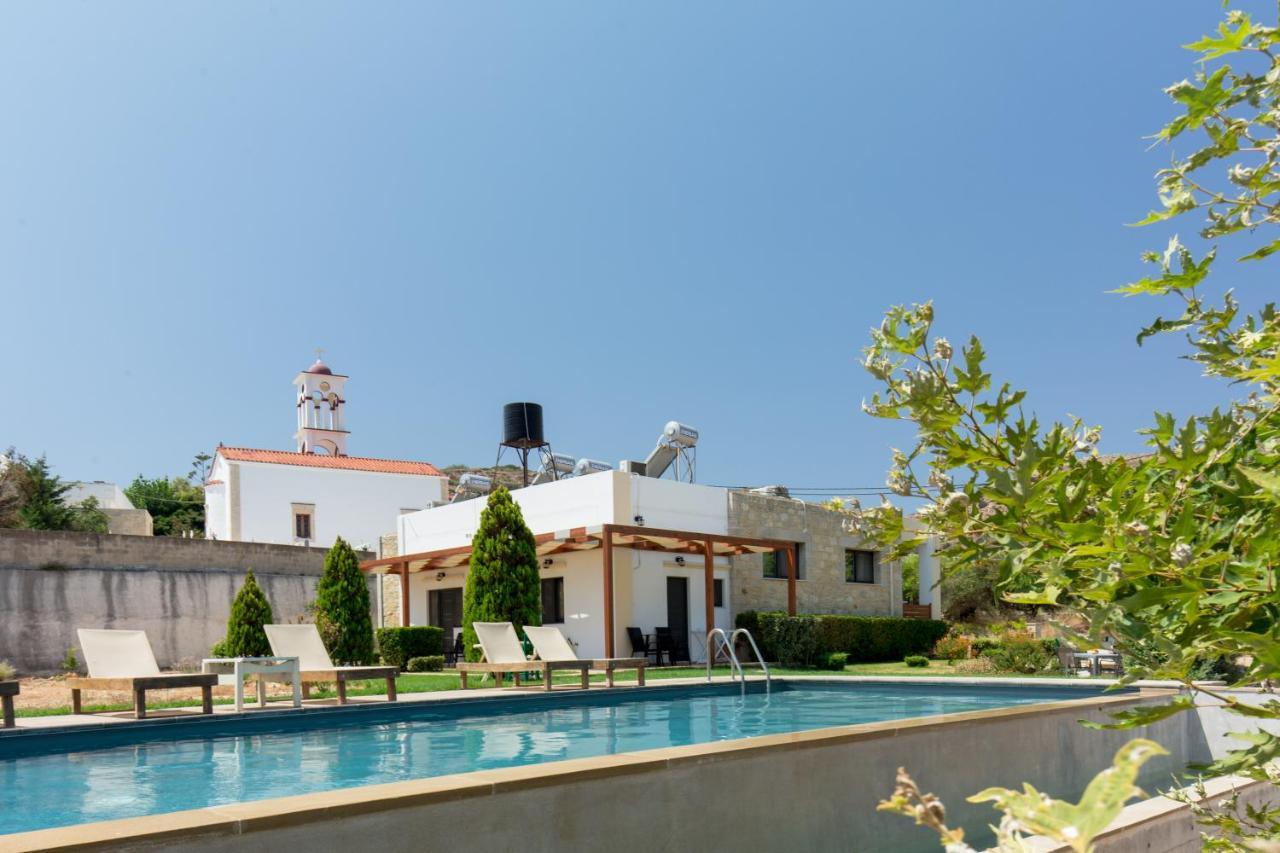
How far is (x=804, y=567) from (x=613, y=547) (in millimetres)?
6130

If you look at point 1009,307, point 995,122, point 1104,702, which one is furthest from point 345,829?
point 1009,307

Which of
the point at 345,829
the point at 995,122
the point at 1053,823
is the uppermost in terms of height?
the point at 995,122

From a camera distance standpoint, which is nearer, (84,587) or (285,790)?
(285,790)

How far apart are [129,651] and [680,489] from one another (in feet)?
47.4

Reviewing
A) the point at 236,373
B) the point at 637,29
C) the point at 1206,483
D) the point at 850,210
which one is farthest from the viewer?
the point at 236,373

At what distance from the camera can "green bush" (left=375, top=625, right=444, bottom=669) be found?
2127 cm

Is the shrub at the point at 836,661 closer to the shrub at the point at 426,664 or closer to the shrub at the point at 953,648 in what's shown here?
the shrub at the point at 953,648

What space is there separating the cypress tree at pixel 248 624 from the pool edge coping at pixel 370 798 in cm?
1278

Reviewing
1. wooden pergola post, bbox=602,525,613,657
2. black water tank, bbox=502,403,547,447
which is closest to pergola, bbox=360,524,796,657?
wooden pergola post, bbox=602,525,613,657

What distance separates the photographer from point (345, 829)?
12.4 feet

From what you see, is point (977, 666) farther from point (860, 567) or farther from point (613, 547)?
point (860, 567)

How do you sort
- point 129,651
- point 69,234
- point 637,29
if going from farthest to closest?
point 69,234
point 637,29
point 129,651

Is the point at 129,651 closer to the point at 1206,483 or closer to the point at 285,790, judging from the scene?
the point at 285,790

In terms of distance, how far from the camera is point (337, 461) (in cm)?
4162
